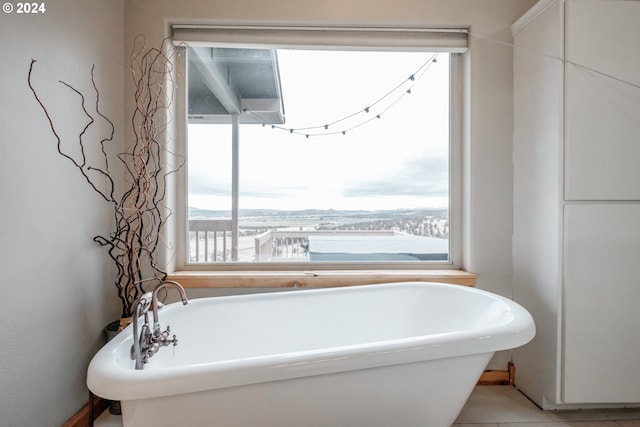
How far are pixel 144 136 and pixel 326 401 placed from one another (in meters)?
1.65

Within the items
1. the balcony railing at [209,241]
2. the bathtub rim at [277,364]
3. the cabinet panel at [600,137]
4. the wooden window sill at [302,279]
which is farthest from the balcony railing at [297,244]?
the bathtub rim at [277,364]

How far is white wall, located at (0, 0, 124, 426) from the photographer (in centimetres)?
117

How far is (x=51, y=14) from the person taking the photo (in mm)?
1365

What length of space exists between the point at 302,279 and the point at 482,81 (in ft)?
5.13

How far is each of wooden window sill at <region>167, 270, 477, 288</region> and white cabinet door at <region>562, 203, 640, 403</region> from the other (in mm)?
498

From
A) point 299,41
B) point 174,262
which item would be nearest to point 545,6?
point 299,41

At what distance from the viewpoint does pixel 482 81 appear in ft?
6.40

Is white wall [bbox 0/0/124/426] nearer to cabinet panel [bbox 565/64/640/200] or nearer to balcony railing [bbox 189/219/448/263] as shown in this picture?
balcony railing [bbox 189/219/448/263]

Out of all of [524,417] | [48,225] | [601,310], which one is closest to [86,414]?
[48,225]

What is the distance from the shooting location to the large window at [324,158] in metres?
2.10

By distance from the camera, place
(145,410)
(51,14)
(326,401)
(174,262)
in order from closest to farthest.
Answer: (145,410)
(326,401)
(51,14)
(174,262)

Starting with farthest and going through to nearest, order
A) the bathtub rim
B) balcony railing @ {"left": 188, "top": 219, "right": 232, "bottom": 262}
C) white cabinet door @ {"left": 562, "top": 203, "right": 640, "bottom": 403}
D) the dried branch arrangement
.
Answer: balcony railing @ {"left": 188, "top": 219, "right": 232, "bottom": 262} < the dried branch arrangement < white cabinet door @ {"left": 562, "top": 203, "right": 640, "bottom": 403} < the bathtub rim

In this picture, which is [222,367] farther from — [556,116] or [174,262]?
[556,116]

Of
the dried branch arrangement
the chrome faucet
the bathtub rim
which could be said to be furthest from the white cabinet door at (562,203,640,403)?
the dried branch arrangement
